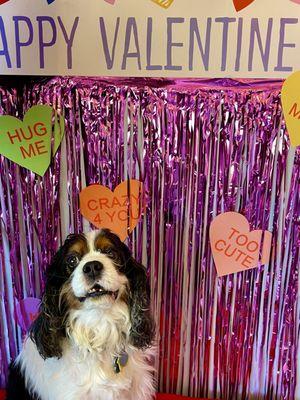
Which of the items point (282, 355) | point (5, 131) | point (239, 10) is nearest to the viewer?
point (239, 10)

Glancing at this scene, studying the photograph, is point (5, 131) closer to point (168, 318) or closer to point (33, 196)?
point (33, 196)

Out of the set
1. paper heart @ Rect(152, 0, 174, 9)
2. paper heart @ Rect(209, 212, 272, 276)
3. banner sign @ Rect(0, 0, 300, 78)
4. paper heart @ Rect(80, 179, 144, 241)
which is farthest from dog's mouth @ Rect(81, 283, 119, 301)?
paper heart @ Rect(152, 0, 174, 9)

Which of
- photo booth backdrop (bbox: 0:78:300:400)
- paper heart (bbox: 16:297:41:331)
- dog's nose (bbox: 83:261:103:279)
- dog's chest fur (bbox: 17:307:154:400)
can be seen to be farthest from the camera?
paper heart (bbox: 16:297:41:331)

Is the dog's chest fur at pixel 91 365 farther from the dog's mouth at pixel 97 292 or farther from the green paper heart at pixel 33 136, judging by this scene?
the green paper heart at pixel 33 136

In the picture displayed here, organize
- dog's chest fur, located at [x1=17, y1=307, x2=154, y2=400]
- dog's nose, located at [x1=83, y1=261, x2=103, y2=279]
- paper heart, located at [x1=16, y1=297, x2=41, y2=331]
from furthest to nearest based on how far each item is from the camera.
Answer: paper heart, located at [x1=16, y1=297, x2=41, y2=331] → dog's chest fur, located at [x1=17, y1=307, x2=154, y2=400] → dog's nose, located at [x1=83, y1=261, x2=103, y2=279]

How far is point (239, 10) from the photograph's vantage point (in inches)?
54.4

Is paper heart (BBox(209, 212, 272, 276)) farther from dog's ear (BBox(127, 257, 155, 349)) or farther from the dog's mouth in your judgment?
the dog's mouth

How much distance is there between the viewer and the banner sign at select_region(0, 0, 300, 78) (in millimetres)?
1389

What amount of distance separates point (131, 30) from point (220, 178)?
54cm

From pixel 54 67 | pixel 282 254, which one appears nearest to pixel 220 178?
pixel 282 254

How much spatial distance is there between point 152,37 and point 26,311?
106cm

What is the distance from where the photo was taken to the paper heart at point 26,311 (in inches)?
67.7

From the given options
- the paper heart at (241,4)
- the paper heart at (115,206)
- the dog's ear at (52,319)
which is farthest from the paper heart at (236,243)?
the paper heart at (241,4)

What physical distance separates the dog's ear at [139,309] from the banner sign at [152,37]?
0.61 metres
